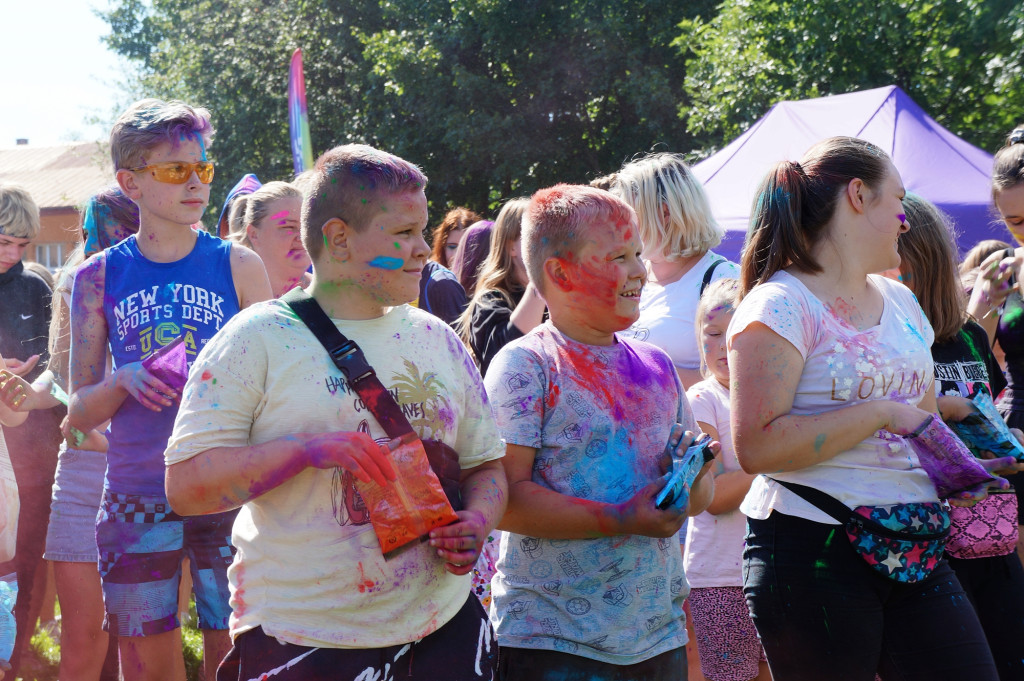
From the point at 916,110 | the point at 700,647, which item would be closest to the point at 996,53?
the point at 916,110

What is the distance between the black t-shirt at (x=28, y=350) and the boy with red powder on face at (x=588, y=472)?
3.29 metres

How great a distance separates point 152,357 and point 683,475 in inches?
62.6

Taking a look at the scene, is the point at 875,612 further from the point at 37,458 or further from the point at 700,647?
the point at 37,458

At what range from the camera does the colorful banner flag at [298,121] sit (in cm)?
1033

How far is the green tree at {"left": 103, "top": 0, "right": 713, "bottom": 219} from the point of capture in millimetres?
20781

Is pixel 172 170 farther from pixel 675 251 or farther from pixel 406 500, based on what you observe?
pixel 675 251

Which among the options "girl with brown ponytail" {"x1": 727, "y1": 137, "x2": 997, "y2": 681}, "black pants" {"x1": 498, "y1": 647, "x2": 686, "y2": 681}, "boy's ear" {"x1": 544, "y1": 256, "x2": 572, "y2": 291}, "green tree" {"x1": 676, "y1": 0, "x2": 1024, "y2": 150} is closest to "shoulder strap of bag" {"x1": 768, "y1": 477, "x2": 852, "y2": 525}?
"girl with brown ponytail" {"x1": 727, "y1": 137, "x2": 997, "y2": 681}

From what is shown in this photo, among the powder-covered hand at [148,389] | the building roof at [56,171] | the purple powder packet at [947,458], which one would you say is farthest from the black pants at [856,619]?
the building roof at [56,171]

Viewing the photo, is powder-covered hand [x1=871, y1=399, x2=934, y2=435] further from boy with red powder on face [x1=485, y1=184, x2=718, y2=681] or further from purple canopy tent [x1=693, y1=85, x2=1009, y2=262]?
purple canopy tent [x1=693, y1=85, x2=1009, y2=262]

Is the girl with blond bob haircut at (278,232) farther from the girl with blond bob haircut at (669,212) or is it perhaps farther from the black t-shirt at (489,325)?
the girl with blond bob haircut at (669,212)

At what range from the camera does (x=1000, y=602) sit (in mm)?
2961

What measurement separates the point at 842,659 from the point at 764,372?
0.74 metres

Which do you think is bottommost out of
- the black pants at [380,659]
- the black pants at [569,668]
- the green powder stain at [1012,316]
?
the black pants at [569,668]

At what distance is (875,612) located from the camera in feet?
7.85
